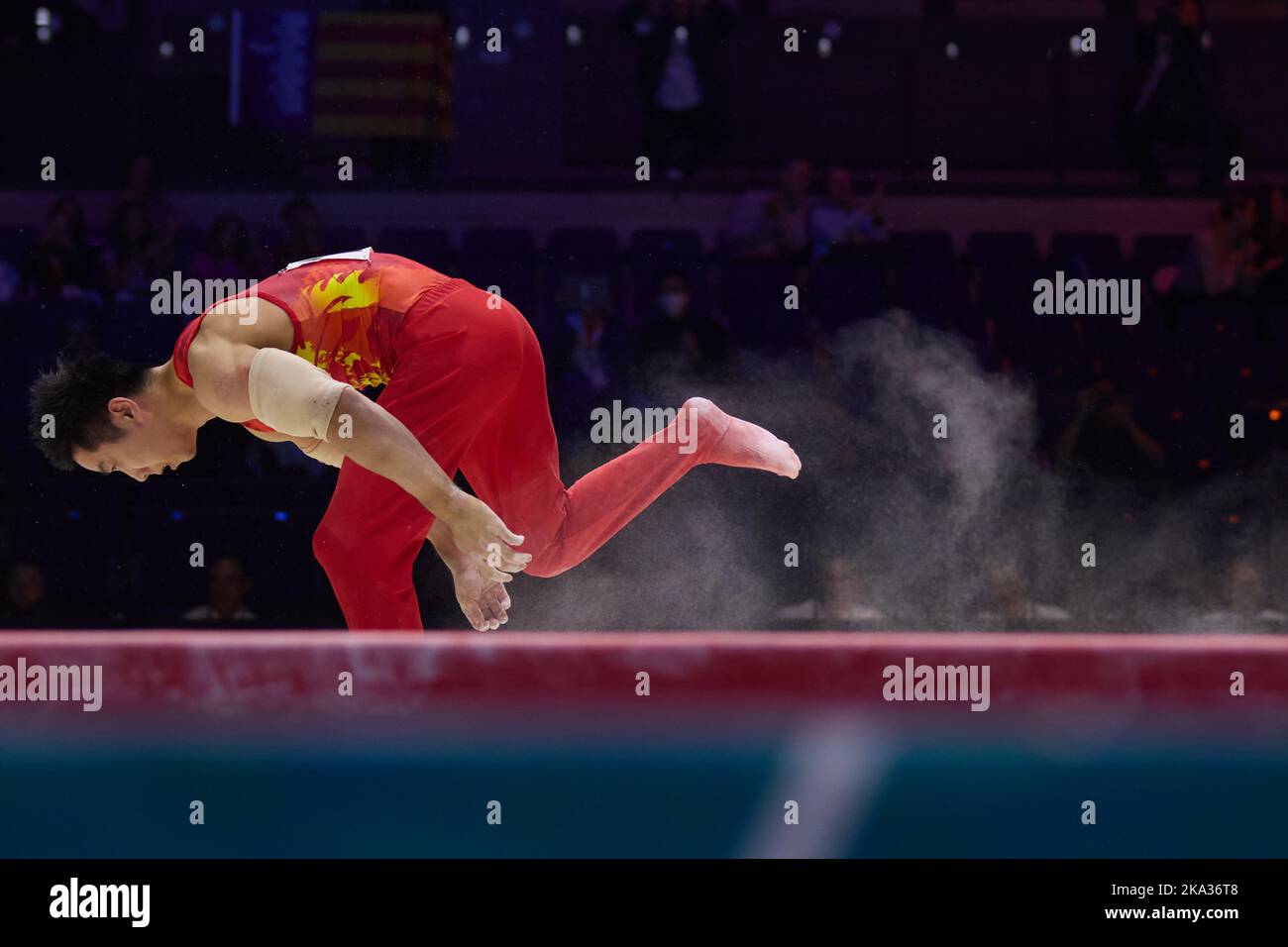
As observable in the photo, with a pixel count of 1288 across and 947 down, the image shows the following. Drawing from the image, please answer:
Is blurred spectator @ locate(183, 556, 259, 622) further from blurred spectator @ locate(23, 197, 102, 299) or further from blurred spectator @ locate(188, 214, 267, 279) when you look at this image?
blurred spectator @ locate(23, 197, 102, 299)

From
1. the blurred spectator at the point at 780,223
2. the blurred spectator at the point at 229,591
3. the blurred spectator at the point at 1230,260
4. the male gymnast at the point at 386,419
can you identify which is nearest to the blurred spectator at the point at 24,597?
the blurred spectator at the point at 229,591

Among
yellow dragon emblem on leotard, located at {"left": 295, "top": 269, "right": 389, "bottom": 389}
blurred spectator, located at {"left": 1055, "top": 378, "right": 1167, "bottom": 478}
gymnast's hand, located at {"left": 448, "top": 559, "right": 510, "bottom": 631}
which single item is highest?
yellow dragon emblem on leotard, located at {"left": 295, "top": 269, "right": 389, "bottom": 389}

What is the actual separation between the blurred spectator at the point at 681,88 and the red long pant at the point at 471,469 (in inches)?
112

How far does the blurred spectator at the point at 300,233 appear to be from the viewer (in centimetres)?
455

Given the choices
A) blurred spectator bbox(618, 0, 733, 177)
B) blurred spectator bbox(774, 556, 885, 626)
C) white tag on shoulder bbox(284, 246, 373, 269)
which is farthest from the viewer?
blurred spectator bbox(618, 0, 733, 177)

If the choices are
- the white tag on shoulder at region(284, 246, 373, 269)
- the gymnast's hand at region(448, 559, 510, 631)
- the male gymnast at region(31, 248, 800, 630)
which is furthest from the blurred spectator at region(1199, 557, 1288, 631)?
the white tag on shoulder at region(284, 246, 373, 269)

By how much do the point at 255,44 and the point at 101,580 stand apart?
6.58 ft

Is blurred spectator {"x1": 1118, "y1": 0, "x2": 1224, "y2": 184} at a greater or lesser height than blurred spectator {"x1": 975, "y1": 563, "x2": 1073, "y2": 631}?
greater

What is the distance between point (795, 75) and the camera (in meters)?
5.95

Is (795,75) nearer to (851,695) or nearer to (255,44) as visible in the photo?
(255,44)

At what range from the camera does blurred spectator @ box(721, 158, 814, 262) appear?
5035 mm

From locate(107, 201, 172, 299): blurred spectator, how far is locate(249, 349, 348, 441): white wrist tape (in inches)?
111
